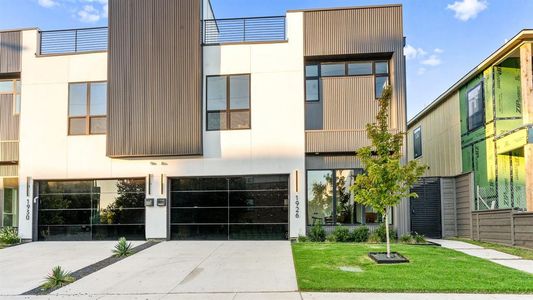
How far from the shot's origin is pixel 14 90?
1720cm

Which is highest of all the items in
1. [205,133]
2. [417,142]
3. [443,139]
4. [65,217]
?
[417,142]

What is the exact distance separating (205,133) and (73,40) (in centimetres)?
673

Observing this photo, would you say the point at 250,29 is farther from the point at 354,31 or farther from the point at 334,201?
the point at 334,201

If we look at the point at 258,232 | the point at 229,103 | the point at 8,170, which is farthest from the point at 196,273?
the point at 8,170

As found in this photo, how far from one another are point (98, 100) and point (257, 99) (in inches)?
246

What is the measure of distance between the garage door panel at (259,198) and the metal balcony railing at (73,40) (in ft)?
Result: 25.8

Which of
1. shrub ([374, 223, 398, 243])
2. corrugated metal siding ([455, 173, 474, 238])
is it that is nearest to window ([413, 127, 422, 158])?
corrugated metal siding ([455, 173, 474, 238])

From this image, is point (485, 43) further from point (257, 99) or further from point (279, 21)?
point (257, 99)

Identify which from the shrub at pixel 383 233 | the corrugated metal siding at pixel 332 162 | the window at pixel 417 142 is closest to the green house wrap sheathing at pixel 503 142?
the shrub at pixel 383 233

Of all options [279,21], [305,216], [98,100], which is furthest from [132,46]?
[305,216]

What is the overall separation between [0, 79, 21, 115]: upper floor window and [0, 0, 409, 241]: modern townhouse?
153cm

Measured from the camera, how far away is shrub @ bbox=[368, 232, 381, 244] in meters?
14.3

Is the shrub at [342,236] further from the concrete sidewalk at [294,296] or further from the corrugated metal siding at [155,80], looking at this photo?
the concrete sidewalk at [294,296]

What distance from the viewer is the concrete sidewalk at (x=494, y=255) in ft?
33.1
